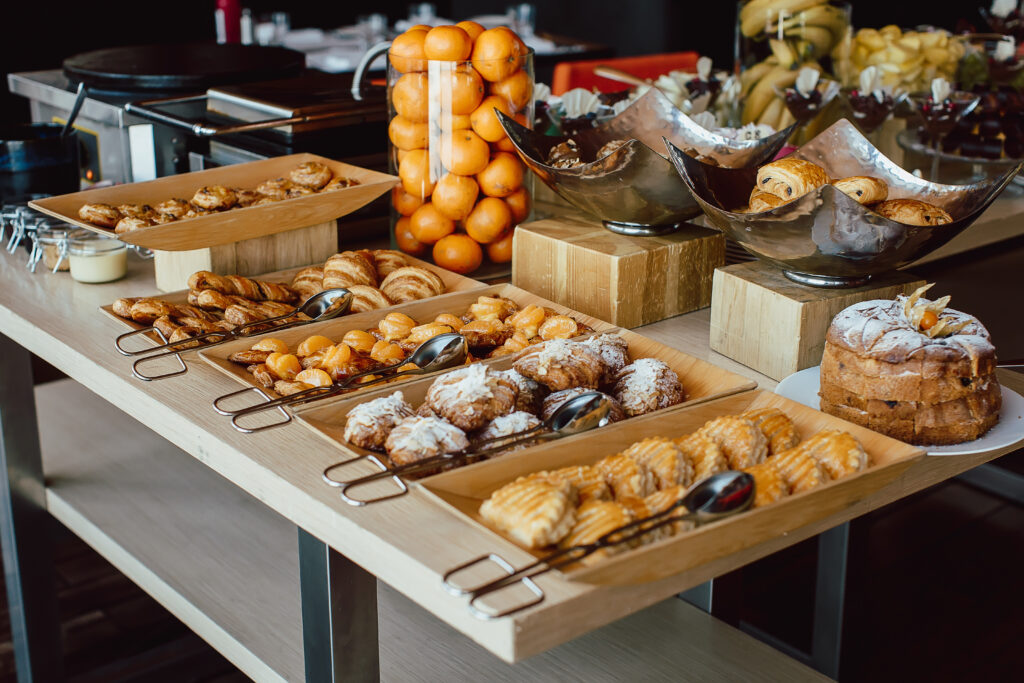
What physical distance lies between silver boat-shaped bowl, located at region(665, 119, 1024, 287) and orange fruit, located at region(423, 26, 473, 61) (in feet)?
1.25

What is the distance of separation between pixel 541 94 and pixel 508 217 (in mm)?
462

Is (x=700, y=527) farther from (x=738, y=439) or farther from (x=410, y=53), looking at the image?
(x=410, y=53)

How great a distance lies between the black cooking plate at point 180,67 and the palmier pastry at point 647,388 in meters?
1.30

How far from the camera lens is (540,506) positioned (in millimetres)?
762

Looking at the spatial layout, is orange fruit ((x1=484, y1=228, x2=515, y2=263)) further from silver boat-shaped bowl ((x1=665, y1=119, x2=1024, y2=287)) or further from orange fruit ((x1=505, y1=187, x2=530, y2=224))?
silver boat-shaped bowl ((x1=665, y1=119, x2=1024, y2=287))

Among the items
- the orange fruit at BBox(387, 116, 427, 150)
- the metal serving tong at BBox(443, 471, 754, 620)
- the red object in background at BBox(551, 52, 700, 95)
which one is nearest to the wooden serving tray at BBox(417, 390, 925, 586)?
the metal serving tong at BBox(443, 471, 754, 620)

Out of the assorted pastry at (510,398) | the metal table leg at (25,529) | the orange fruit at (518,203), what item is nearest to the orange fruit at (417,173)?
the orange fruit at (518,203)

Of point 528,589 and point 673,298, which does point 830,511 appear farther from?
point 673,298

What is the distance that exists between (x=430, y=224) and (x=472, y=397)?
0.58m

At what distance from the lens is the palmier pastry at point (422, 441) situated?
0.87m

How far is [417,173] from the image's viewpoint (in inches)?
57.5

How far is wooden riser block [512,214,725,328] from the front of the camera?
1272 millimetres

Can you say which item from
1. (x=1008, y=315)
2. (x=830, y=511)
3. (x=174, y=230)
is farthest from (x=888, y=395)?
(x=174, y=230)

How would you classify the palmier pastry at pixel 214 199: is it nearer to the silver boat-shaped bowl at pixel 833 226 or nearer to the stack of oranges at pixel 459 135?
the stack of oranges at pixel 459 135
